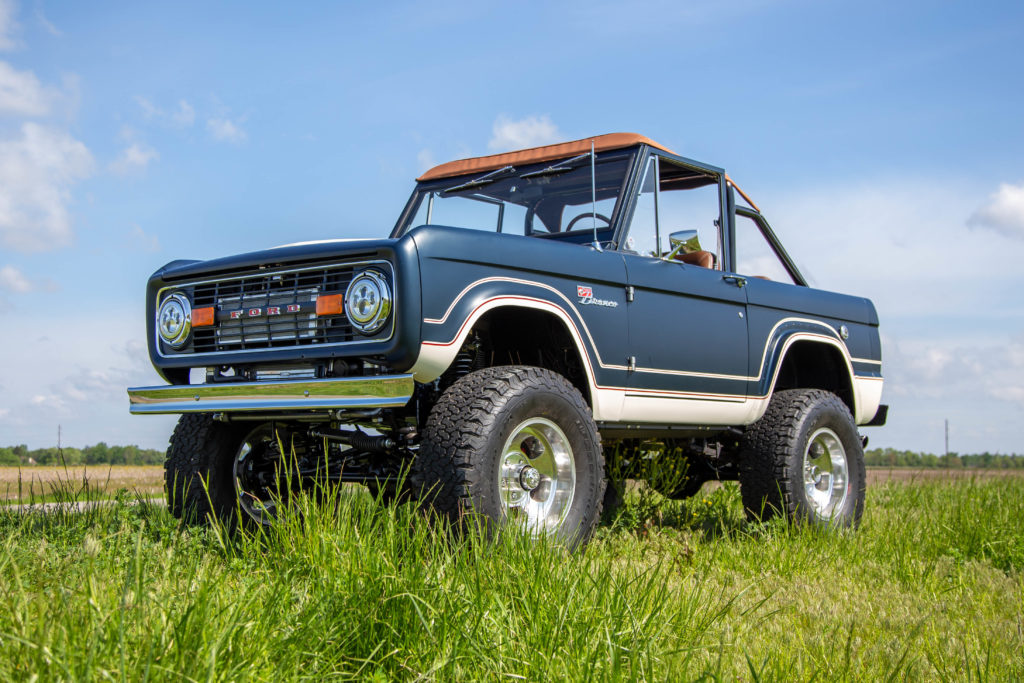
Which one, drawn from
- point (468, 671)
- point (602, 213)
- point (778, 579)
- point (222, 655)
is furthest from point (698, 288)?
point (222, 655)

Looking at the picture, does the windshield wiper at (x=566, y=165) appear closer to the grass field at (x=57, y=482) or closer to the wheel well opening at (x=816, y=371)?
the wheel well opening at (x=816, y=371)

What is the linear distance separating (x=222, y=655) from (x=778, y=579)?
110 inches

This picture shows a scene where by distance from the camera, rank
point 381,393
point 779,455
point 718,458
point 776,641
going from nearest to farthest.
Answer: point 776,641
point 381,393
point 779,455
point 718,458

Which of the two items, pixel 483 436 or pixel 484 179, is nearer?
pixel 483 436

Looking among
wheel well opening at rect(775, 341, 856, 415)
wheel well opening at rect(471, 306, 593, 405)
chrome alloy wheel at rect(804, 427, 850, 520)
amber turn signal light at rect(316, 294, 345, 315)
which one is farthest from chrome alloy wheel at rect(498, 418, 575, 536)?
wheel well opening at rect(775, 341, 856, 415)

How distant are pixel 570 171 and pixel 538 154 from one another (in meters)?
0.29

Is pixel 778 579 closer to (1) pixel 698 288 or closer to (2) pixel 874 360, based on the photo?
(1) pixel 698 288

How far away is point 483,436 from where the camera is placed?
12.2 feet

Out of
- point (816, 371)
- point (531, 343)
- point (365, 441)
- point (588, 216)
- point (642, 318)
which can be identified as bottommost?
point (365, 441)

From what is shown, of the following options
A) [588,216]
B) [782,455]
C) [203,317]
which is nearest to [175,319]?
[203,317]

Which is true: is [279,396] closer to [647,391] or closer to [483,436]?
[483,436]

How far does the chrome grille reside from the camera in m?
4.01

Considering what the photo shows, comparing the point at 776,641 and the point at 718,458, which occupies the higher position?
the point at 718,458

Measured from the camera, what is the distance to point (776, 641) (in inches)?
119
